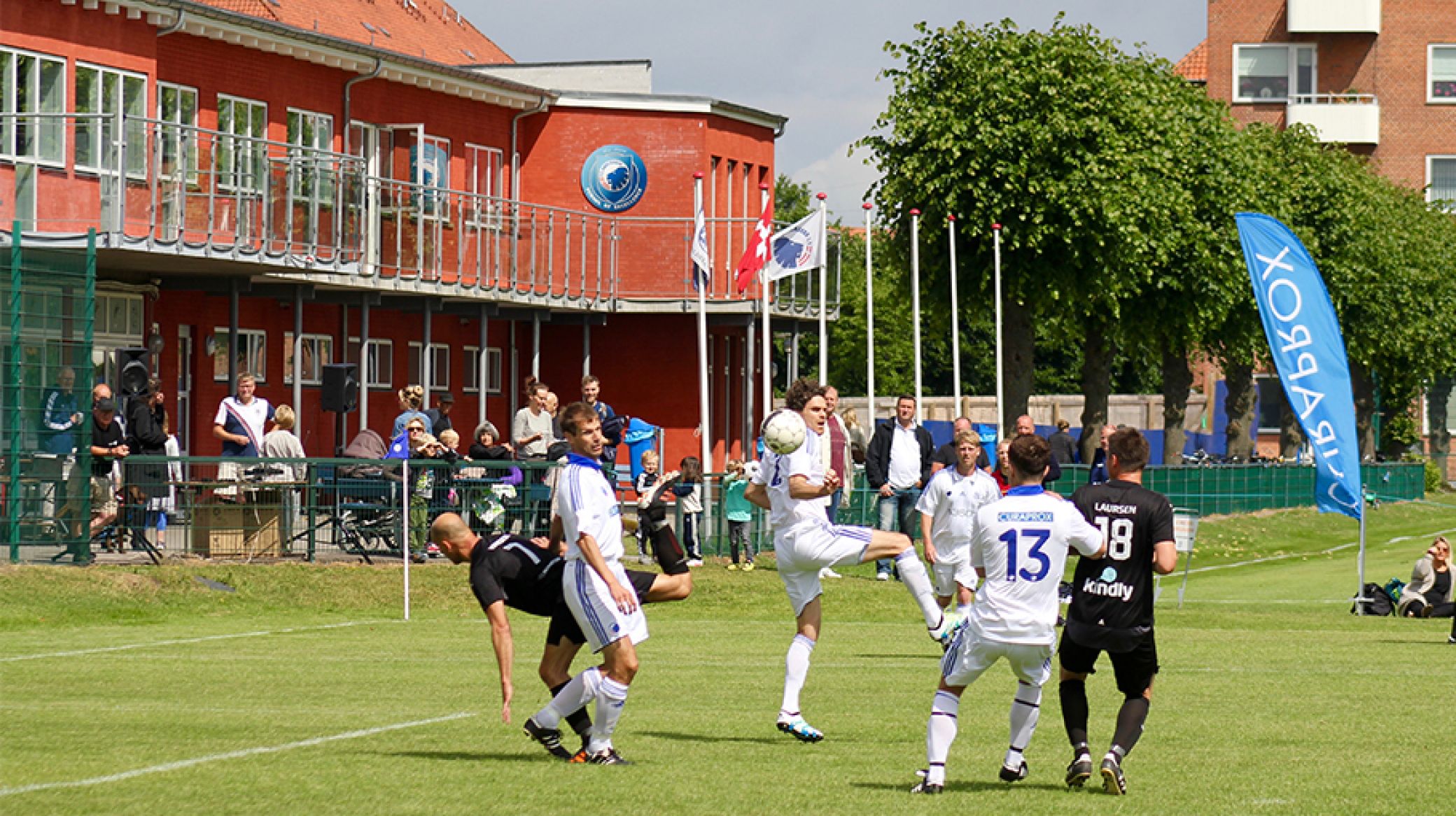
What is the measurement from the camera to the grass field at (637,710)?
9.67 meters

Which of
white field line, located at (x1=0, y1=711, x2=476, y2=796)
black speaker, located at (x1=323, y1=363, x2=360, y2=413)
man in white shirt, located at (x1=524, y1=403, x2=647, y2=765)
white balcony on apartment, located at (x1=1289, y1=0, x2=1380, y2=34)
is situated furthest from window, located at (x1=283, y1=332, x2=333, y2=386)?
white balcony on apartment, located at (x1=1289, y1=0, x2=1380, y2=34)

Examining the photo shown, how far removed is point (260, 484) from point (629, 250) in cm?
1808

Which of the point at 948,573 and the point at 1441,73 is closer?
the point at 948,573

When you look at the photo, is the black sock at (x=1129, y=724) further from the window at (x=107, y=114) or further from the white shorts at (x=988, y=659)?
the window at (x=107, y=114)

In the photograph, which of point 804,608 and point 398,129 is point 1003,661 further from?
point 398,129

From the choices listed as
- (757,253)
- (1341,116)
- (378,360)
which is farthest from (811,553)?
(1341,116)

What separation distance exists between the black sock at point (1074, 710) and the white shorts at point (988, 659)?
0.21 m

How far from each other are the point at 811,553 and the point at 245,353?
2416 cm

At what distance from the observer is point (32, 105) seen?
28.8 meters

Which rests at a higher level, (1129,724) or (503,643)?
(503,643)

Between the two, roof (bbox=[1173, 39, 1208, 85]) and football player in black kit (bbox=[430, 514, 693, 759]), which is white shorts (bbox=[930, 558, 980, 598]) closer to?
football player in black kit (bbox=[430, 514, 693, 759])

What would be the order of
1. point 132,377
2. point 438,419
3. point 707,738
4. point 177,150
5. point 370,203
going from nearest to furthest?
1. point 707,738
2. point 132,377
3. point 438,419
4. point 177,150
5. point 370,203

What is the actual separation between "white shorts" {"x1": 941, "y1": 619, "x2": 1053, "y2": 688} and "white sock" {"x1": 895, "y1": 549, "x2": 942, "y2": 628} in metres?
2.86

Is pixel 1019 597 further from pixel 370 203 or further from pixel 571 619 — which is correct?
pixel 370 203
